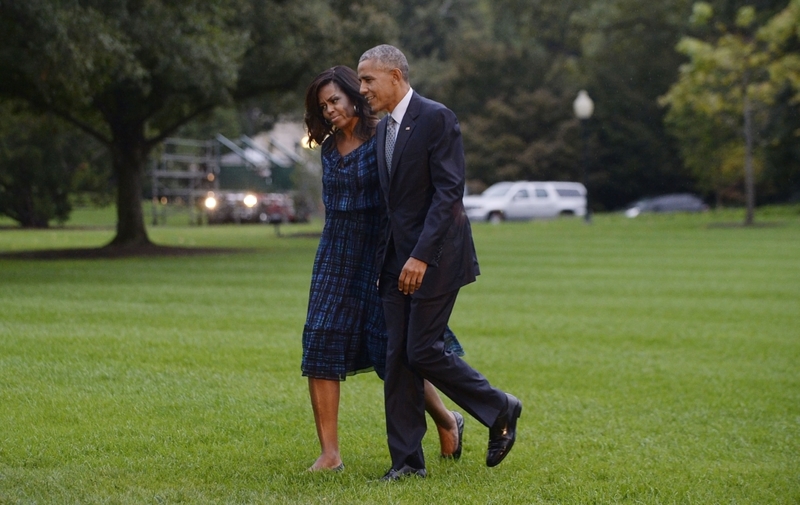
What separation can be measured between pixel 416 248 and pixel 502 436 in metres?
1.13

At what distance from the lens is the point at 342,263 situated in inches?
229

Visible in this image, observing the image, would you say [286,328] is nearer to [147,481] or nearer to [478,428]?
[478,428]

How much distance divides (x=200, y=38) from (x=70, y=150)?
21816 millimetres

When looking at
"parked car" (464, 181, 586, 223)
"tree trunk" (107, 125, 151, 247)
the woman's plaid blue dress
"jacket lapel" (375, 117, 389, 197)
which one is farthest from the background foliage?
"jacket lapel" (375, 117, 389, 197)

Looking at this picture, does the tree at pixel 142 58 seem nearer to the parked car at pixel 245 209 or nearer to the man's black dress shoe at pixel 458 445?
the man's black dress shoe at pixel 458 445

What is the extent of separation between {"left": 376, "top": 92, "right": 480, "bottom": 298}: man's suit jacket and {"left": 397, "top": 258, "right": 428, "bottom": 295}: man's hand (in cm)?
3

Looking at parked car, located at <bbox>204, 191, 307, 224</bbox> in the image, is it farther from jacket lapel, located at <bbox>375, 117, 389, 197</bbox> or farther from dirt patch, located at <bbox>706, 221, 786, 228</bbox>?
jacket lapel, located at <bbox>375, 117, 389, 197</bbox>

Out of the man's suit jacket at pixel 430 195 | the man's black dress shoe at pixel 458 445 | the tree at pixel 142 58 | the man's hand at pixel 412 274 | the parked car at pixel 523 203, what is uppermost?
the tree at pixel 142 58

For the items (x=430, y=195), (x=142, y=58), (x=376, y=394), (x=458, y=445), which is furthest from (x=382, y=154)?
(x=142, y=58)

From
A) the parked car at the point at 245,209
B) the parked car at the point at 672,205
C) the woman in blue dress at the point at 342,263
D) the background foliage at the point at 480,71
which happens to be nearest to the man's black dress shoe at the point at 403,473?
the woman in blue dress at the point at 342,263

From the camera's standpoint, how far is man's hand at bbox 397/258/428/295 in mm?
5297

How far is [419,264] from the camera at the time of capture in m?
5.30

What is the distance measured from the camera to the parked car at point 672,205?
54.8m

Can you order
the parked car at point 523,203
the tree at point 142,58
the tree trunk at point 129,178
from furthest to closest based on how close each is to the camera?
1. the parked car at point 523,203
2. the tree trunk at point 129,178
3. the tree at point 142,58
